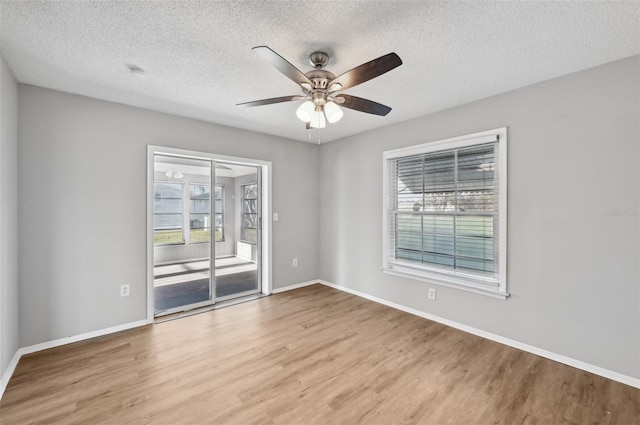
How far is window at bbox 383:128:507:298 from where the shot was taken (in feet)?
9.56

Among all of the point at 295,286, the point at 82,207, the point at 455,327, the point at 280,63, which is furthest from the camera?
the point at 295,286

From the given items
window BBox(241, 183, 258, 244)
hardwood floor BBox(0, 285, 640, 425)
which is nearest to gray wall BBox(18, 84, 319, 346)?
hardwood floor BBox(0, 285, 640, 425)

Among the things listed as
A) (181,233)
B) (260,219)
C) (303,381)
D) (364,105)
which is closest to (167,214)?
(181,233)

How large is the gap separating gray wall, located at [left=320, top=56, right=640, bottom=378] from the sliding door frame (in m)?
2.61

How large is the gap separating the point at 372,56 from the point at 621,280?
9.03 ft

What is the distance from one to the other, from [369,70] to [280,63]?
57 centimetres

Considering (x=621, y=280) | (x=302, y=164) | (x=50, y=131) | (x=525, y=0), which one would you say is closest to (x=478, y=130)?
(x=525, y=0)

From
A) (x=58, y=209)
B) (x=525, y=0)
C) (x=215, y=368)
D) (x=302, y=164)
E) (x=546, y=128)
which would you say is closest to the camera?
(x=525, y=0)

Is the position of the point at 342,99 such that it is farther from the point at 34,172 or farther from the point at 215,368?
the point at 34,172

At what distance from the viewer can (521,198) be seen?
271cm

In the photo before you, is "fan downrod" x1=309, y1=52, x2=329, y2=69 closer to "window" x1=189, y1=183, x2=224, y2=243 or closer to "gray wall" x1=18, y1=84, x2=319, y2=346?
"gray wall" x1=18, y1=84, x2=319, y2=346

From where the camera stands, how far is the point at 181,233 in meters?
3.76

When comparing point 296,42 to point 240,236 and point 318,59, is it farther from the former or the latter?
point 240,236

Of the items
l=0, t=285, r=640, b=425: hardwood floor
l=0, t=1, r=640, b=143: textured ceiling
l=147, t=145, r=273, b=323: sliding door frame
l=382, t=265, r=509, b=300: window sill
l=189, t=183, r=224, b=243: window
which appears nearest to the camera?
l=0, t=1, r=640, b=143: textured ceiling
